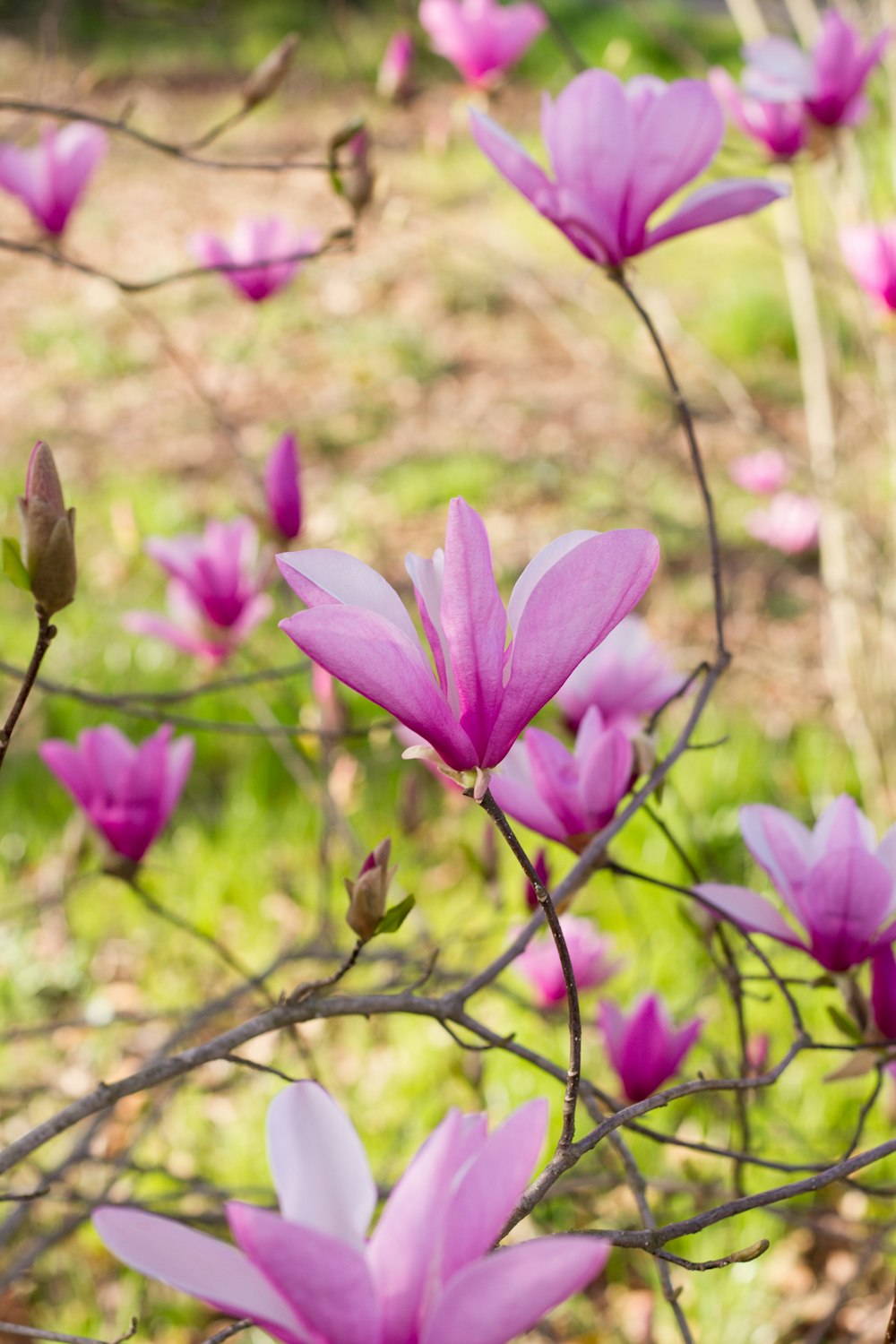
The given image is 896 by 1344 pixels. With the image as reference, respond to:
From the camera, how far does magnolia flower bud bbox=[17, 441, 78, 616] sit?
2.02 feet

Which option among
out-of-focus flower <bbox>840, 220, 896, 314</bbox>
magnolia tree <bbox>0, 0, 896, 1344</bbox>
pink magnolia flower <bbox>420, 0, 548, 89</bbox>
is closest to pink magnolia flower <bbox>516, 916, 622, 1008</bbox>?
magnolia tree <bbox>0, 0, 896, 1344</bbox>

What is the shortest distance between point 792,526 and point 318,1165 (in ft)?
10.1

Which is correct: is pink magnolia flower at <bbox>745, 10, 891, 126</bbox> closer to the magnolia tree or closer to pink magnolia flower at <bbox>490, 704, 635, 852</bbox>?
the magnolia tree

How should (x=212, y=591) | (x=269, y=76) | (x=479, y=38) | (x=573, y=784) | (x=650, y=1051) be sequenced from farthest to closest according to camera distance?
(x=479, y=38), (x=212, y=591), (x=269, y=76), (x=650, y=1051), (x=573, y=784)

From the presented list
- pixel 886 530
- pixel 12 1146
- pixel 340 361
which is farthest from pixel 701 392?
pixel 12 1146

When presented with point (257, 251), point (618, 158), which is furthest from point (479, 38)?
point (618, 158)

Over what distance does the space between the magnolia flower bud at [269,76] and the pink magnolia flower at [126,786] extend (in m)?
0.64

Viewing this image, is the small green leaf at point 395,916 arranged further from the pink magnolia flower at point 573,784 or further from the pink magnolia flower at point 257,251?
the pink magnolia flower at point 257,251

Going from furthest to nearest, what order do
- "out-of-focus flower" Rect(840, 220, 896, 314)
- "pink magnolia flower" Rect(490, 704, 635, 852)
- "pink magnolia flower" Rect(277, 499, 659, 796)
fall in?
"out-of-focus flower" Rect(840, 220, 896, 314)
"pink magnolia flower" Rect(490, 704, 635, 852)
"pink magnolia flower" Rect(277, 499, 659, 796)

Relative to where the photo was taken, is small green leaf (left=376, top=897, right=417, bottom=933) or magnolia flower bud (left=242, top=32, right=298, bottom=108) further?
magnolia flower bud (left=242, top=32, right=298, bottom=108)

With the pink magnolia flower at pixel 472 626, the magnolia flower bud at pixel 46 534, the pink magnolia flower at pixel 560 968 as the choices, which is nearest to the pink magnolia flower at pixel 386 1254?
the pink magnolia flower at pixel 472 626

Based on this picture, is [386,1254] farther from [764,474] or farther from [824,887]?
[764,474]

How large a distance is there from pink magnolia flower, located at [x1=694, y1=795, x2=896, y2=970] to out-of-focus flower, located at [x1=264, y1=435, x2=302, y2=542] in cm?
A: 67

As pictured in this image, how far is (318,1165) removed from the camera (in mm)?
508
